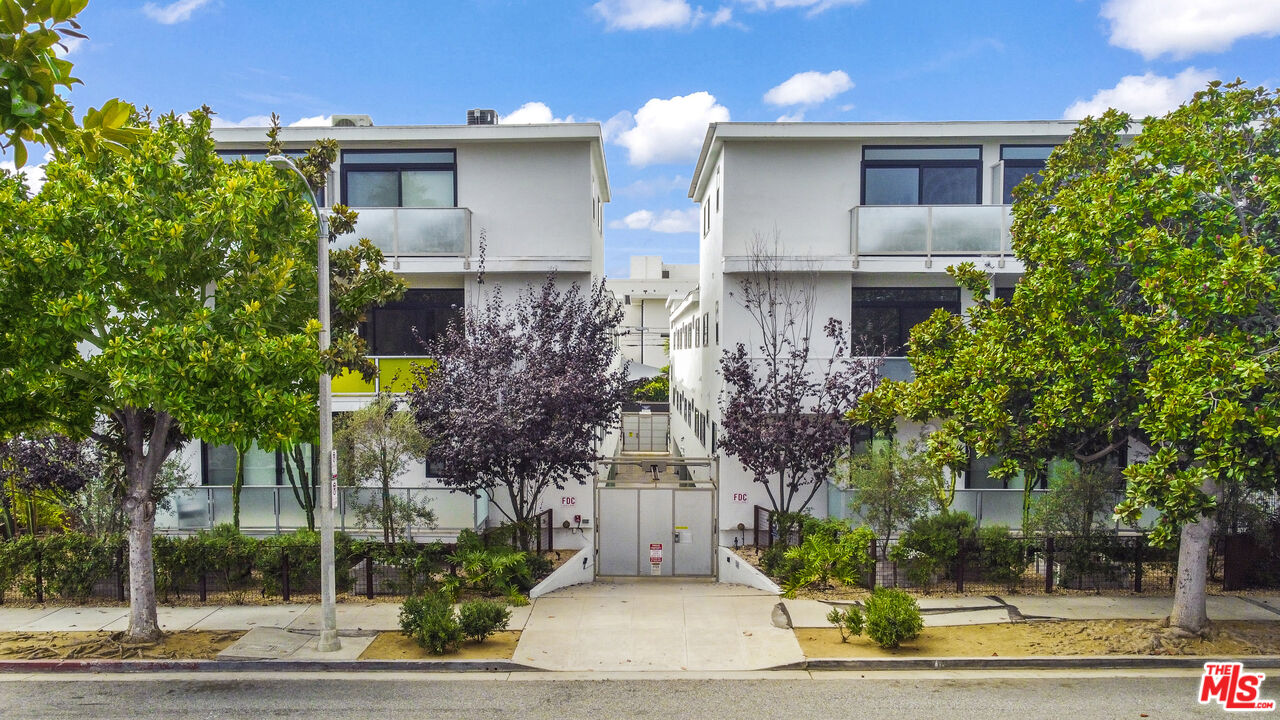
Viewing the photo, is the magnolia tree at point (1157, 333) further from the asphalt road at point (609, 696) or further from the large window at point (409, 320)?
the large window at point (409, 320)

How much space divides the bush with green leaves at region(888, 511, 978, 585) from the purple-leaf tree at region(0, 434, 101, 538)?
14802mm

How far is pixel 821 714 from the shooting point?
926 centimetres

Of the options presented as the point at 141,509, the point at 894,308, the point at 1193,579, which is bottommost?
the point at 1193,579

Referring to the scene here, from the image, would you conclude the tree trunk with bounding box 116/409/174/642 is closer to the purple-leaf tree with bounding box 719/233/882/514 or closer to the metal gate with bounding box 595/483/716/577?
the metal gate with bounding box 595/483/716/577

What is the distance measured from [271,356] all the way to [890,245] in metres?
12.5

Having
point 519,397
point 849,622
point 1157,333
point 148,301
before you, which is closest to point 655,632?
point 849,622

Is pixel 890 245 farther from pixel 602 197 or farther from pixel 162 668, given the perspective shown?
pixel 162 668

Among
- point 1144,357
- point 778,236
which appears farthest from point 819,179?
point 1144,357

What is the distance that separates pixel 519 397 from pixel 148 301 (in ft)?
18.9

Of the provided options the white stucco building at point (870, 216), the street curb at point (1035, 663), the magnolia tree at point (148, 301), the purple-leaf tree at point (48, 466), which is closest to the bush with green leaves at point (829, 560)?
the white stucco building at point (870, 216)

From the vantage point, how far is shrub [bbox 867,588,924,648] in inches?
433

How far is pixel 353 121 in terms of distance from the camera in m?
19.1

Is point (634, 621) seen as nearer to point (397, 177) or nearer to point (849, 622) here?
point (849, 622)

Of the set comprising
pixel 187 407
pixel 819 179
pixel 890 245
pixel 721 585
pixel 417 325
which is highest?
pixel 819 179
